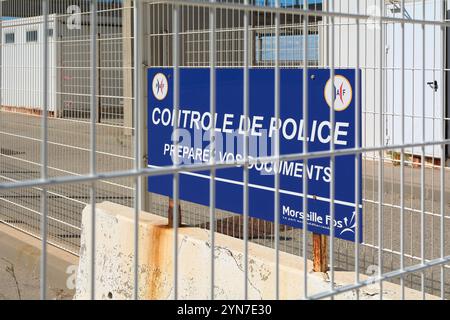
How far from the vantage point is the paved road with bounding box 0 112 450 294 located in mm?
5445

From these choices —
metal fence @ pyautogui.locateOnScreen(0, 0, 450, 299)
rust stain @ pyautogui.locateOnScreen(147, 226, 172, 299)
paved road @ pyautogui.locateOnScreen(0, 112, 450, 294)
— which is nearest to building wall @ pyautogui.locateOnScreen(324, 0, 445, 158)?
metal fence @ pyautogui.locateOnScreen(0, 0, 450, 299)

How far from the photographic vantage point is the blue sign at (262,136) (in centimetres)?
367

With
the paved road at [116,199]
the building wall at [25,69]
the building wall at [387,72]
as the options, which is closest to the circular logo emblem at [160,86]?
the paved road at [116,199]

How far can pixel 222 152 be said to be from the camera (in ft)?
13.9

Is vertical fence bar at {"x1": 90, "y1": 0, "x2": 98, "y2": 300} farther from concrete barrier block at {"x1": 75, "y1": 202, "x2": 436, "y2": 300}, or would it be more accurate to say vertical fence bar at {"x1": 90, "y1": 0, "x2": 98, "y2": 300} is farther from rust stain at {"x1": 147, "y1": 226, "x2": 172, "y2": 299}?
rust stain at {"x1": 147, "y1": 226, "x2": 172, "y2": 299}

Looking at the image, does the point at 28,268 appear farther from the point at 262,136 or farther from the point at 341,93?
the point at 341,93

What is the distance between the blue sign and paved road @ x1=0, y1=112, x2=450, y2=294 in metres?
0.81

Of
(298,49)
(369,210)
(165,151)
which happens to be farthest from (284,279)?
(369,210)

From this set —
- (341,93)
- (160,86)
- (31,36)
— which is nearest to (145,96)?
(160,86)

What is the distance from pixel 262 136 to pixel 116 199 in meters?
2.81

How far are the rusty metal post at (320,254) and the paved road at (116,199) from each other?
1.05 meters
